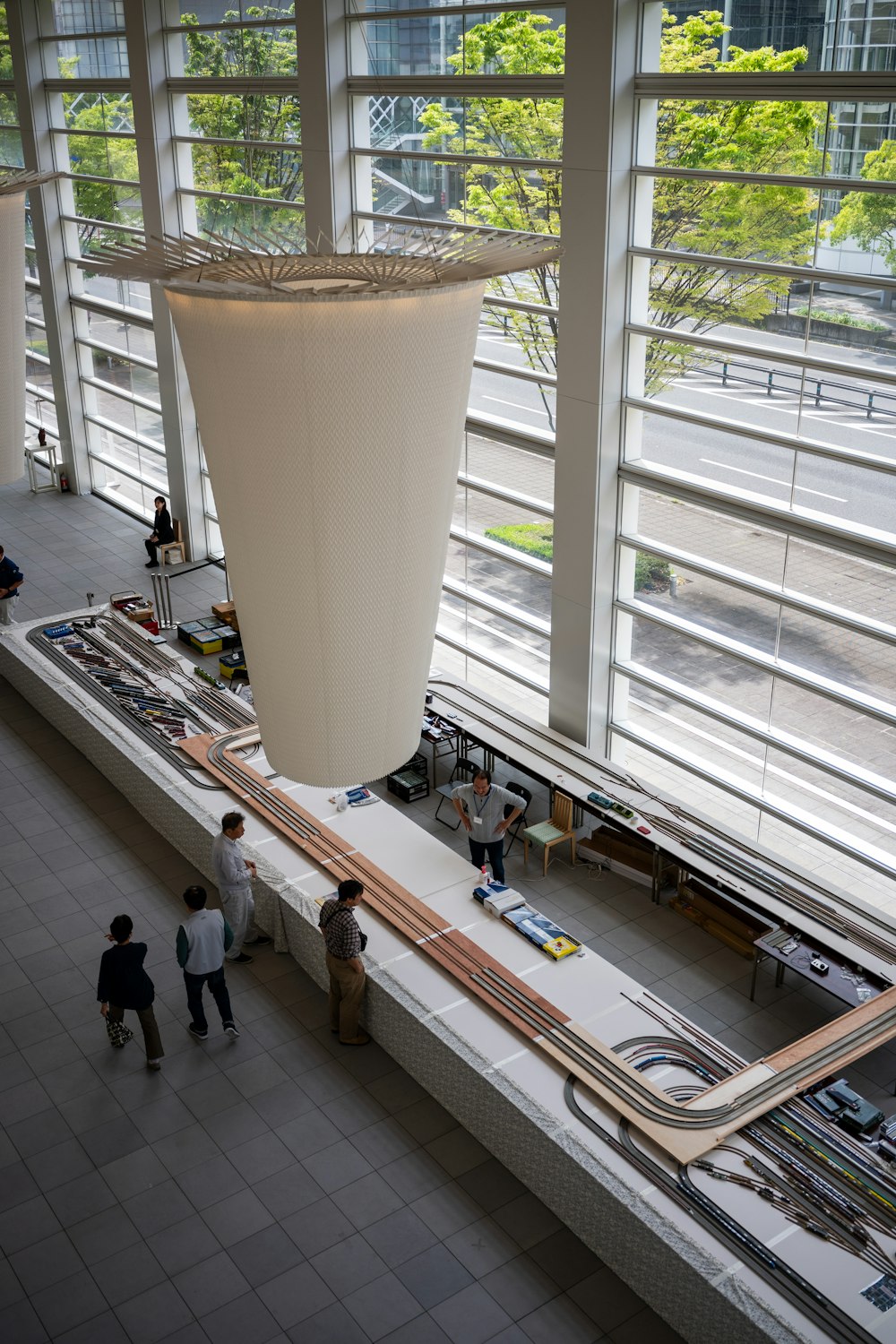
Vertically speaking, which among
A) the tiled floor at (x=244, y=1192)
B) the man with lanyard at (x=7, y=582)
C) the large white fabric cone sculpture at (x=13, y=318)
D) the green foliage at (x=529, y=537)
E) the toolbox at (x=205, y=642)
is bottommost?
the tiled floor at (x=244, y=1192)

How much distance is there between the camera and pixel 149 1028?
30.0 ft

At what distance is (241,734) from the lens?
13.0 meters

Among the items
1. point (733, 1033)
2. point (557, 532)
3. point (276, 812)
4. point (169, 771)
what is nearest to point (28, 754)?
point (169, 771)

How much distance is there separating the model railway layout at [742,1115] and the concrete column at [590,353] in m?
2.59

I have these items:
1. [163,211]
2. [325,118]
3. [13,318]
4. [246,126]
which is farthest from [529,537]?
[163,211]

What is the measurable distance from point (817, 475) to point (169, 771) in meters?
6.74

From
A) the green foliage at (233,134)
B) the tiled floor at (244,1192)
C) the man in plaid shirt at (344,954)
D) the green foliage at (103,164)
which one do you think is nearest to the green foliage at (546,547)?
the tiled floor at (244,1192)

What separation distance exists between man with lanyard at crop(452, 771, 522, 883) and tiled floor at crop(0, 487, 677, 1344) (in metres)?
1.40

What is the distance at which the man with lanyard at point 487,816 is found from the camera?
36.2ft

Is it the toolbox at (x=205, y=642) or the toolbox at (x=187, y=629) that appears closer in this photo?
the toolbox at (x=205, y=642)

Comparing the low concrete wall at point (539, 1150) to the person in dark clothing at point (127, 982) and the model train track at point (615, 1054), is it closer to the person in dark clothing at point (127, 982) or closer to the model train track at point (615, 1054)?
the model train track at point (615, 1054)

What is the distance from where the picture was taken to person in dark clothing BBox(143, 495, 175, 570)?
1967cm

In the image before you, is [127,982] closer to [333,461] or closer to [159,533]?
[333,461]

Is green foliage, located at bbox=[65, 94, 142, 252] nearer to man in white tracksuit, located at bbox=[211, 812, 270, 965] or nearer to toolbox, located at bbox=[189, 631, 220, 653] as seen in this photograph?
toolbox, located at bbox=[189, 631, 220, 653]
